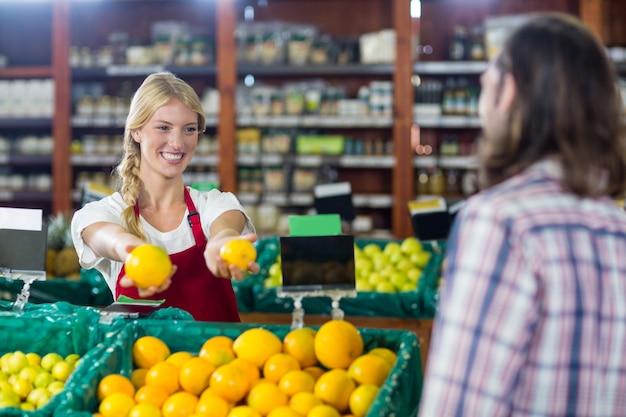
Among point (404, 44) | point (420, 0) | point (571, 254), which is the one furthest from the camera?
point (420, 0)

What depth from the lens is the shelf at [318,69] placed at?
5422 millimetres

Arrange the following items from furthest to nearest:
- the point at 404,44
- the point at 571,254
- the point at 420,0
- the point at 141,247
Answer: the point at 420,0 → the point at 404,44 → the point at 141,247 → the point at 571,254

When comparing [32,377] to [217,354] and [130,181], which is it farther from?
[130,181]

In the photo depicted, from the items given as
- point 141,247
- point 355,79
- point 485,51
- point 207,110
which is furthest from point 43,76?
point 141,247

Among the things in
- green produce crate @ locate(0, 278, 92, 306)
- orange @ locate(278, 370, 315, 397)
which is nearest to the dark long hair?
orange @ locate(278, 370, 315, 397)

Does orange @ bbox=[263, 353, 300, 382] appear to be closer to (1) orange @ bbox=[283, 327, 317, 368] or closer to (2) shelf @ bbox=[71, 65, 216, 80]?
(1) orange @ bbox=[283, 327, 317, 368]

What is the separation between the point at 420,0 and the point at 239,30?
4.25ft

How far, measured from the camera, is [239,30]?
5641 mm

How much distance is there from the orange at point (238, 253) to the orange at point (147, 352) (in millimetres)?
281

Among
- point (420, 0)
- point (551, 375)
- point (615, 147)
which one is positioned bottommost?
point (551, 375)

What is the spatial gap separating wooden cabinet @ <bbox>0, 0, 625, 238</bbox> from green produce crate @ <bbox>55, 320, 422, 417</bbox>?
11.7ft

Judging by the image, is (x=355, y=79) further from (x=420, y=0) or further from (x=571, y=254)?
(x=571, y=254)

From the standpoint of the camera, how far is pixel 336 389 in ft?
5.49

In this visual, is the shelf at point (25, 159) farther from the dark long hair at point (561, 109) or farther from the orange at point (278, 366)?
the dark long hair at point (561, 109)
